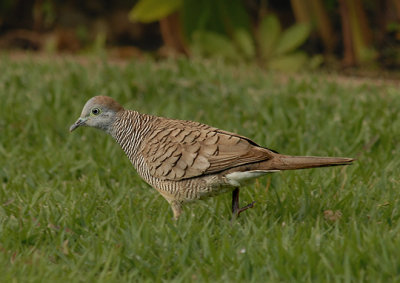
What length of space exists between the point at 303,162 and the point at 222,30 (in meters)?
5.49

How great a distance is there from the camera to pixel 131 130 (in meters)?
4.92

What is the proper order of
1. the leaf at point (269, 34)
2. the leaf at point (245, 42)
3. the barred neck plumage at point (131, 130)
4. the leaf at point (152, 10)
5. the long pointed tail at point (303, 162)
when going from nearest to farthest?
the long pointed tail at point (303, 162)
the barred neck plumage at point (131, 130)
the leaf at point (152, 10)
the leaf at point (245, 42)
the leaf at point (269, 34)

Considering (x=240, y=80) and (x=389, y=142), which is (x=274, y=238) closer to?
(x=389, y=142)

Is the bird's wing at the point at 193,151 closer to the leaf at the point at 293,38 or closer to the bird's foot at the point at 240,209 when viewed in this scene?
the bird's foot at the point at 240,209

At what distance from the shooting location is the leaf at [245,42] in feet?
29.9

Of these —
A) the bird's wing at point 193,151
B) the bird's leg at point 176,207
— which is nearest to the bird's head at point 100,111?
the bird's wing at point 193,151

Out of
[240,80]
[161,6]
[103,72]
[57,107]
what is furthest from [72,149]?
[161,6]

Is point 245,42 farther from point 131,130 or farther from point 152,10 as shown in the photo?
point 131,130

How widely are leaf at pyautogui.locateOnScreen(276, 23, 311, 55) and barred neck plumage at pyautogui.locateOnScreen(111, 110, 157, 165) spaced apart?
4523 millimetres

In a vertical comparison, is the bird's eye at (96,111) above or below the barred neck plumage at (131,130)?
above

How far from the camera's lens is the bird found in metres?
4.41

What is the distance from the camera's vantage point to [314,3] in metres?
9.31

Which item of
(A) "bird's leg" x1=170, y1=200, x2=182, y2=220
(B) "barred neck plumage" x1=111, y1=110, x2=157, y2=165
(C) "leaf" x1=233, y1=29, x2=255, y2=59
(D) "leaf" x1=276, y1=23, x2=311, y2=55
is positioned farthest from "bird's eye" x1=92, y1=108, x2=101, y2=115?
(D) "leaf" x1=276, y1=23, x2=311, y2=55

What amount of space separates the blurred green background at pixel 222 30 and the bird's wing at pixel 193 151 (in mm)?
4339
